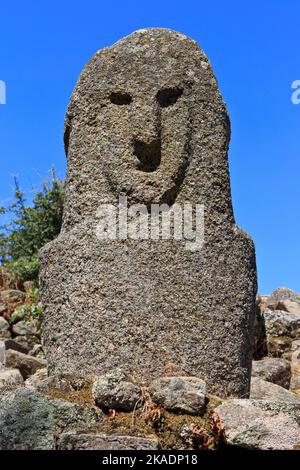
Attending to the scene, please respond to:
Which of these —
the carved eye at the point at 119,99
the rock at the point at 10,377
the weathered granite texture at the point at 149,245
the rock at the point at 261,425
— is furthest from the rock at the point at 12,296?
the rock at the point at 261,425

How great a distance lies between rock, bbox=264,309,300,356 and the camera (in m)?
12.7

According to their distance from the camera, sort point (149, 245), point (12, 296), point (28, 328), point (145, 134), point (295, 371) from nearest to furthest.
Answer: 1. point (149, 245)
2. point (145, 134)
3. point (295, 371)
4. point (28, 328)
5. point (12, 296)

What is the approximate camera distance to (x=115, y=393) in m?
4.85

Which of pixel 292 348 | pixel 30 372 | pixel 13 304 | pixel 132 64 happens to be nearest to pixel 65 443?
pixel 132 64

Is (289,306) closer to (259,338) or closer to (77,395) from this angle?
(259,338)

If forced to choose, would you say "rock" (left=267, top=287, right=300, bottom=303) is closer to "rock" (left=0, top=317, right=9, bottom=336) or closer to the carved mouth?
"rock" (left=0, top=317, right=9, bottom=336)

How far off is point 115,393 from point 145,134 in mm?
2171

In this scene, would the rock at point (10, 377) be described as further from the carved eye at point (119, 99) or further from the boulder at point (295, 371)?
the boulder at point (295, 371)

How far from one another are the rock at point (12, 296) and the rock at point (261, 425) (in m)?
12.1

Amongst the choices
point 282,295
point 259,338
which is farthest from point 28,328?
point 282,295

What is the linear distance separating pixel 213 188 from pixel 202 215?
0.25 meters

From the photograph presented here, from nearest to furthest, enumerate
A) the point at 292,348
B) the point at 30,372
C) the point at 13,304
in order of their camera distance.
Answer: the point at 30,372 → the point at 292,348 → the point at 13,304

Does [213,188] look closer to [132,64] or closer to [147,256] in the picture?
[147,256]

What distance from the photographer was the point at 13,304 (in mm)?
16094
